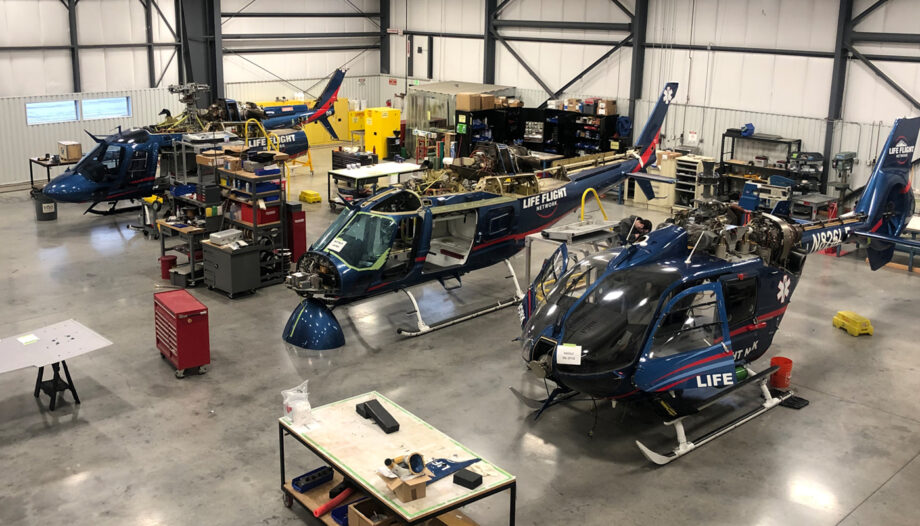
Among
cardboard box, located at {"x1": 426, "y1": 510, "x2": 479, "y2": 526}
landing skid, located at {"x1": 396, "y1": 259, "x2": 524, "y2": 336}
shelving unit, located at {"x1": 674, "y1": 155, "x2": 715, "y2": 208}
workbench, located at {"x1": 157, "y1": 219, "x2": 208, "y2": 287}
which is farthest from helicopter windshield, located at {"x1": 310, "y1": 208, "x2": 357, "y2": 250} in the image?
shelving unit, located at {"x1": 674, "y1": 155, "x2": 715, "y2": 208}

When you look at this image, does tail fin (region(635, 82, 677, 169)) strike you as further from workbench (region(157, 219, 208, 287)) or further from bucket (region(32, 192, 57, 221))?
bucket (region(32, 192, 57, 221))

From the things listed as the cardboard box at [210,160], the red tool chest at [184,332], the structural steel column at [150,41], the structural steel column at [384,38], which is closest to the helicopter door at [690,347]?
the red tool chest at [184,332]

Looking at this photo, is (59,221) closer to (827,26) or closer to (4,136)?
(4,136)

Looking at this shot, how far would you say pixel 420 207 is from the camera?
37.6 ft

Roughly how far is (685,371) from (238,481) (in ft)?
14.1

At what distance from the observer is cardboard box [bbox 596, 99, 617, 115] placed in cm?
2030

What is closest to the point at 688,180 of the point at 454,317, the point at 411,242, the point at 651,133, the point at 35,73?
the point at 651,133

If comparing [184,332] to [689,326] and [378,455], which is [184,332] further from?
[689,326]

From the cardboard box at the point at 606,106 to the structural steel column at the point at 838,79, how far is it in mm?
4895

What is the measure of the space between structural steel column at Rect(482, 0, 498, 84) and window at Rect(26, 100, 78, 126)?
10621 millimetres

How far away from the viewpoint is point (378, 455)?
656 centimetres

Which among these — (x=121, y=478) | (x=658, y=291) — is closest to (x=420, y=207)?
(x=658, y=291)

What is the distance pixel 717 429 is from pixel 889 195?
497cm

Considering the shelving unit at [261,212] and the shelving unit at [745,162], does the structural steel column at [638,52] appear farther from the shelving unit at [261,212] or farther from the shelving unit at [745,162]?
the shelving unit at [261,212]
